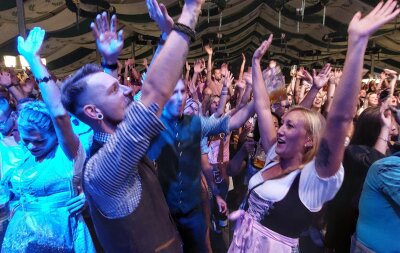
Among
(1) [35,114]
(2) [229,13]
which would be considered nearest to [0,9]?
(1) [35,114]

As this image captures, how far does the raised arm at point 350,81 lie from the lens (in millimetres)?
1331

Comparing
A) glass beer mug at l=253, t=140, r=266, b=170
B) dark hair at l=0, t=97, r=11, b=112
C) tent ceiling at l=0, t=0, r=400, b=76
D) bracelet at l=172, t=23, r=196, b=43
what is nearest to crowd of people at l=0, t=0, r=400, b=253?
bracelet at l=172, t=23, r=196, b=43

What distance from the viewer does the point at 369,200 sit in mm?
1946

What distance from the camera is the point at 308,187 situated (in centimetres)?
168

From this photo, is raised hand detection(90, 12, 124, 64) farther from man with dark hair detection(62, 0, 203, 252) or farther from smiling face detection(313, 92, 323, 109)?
smiling face detection(313, 92, 323, 109)

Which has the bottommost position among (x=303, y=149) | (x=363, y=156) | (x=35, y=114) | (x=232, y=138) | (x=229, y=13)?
(x=232, y=138)

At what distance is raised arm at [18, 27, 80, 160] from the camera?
5.89 ft

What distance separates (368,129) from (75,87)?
194 cm

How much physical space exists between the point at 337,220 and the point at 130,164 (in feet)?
6.56

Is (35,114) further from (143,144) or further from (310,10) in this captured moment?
(310,10)

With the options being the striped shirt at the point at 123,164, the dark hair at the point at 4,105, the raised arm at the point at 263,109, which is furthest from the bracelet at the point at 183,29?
the dark hair at the point at 4,105

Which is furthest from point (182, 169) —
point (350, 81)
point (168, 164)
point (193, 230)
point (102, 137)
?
point (350, 81)

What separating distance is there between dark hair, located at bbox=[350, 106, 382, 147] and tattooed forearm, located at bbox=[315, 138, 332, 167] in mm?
1089

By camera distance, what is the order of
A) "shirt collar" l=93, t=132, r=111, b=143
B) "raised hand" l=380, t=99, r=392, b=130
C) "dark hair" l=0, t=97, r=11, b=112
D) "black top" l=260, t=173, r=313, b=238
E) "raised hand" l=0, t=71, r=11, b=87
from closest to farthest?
1. "shirt collar" l=93, t=132, r=111, b=143
2. "black top" l=260, t=173, r=313, b=238
3. "raised hand" l=380, t=99, r=392, b=130
4. "dark hair" l=0, t=97, r=11, b=112
5. "raised hand" l=0, t=71, r=11, b=87
